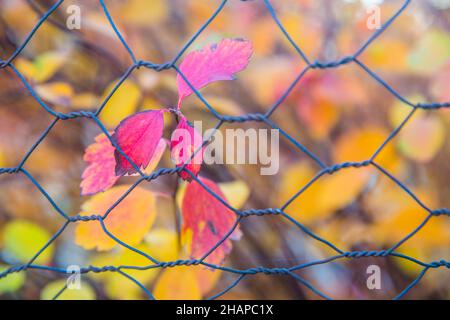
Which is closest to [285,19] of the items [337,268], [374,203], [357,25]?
[357,25]

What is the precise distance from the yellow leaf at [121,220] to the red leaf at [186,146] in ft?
0.43

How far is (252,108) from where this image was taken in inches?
38.8

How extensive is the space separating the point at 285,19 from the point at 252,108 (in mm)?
186

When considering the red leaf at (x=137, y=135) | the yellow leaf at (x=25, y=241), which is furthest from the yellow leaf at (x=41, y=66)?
the red leaf at (x=137, y=135)

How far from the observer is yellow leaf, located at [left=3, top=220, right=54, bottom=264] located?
0.87 meters

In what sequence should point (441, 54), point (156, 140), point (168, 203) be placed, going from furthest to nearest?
point (168, 203) < point (441, 54) < point (156, 140)

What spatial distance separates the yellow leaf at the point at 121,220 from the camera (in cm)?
65

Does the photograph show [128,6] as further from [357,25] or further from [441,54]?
[441,54]

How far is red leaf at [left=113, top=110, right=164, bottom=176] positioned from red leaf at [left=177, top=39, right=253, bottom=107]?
0.04m

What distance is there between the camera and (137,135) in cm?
55

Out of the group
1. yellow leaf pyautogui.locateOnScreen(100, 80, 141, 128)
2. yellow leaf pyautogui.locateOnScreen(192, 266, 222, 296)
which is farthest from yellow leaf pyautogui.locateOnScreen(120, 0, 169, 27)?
yellow leaf pyautogui.locateOnScreen(192, 266, 222, 296)

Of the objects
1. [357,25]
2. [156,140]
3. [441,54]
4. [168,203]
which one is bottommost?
[156,140]

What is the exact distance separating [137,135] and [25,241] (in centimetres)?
47

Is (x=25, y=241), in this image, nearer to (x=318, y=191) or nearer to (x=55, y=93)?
(x=55, y=93)
